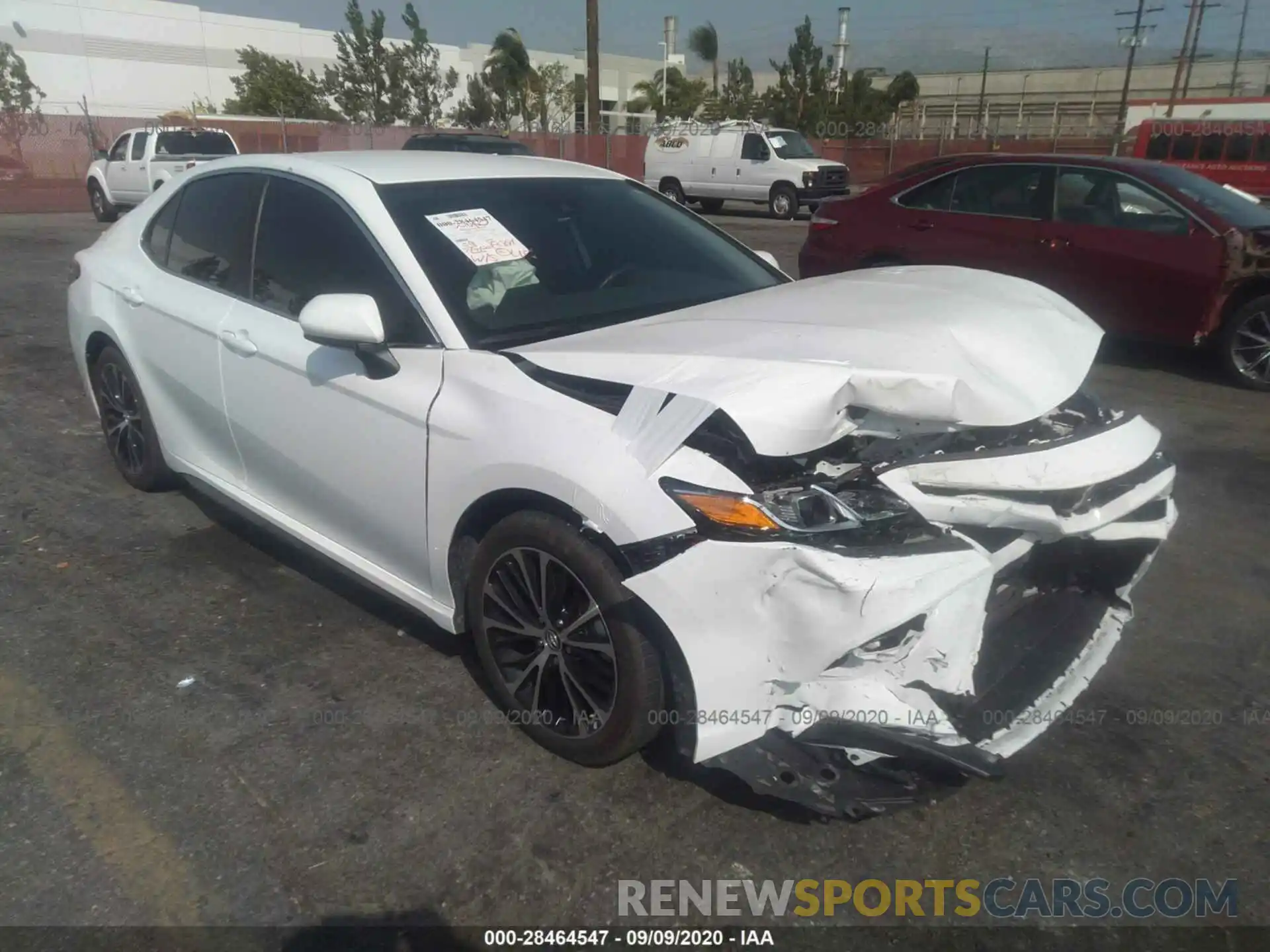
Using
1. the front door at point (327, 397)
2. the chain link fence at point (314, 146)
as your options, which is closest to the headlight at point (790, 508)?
the front door at point (327, 397)

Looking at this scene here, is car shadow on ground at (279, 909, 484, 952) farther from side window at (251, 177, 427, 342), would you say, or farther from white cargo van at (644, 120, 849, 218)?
white cargo van at (644, 120, 849, 218)

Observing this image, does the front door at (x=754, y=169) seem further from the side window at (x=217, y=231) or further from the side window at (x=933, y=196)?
the side window at (x=217, y=231)

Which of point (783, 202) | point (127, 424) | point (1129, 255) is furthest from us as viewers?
point (783, 202)

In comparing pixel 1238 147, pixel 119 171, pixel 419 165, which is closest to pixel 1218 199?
pixel 419 165

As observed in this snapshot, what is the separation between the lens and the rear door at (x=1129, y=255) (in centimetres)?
682

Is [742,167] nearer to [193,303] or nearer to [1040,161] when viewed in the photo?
[1040,161]

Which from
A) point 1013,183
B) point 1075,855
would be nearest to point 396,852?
point 1075,855

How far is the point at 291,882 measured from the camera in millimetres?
2432

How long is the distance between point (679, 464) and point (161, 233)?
3195 millimetres

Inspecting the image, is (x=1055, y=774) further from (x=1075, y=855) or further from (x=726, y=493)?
(x=726, y=493)

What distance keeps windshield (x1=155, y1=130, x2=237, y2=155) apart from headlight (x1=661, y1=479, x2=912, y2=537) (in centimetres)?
1991

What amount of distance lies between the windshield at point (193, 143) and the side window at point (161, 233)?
16.7 meters

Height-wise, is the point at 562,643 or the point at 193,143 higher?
the point at 193,143

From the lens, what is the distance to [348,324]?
2.87 m
